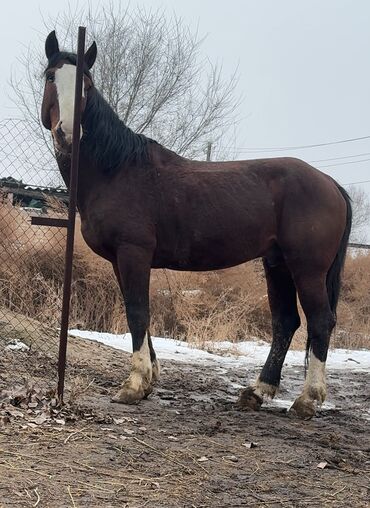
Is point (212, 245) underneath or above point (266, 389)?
above

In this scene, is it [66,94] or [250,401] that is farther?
[250,401]

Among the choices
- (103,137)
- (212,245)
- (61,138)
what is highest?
(103,137)

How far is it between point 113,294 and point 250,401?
689cm

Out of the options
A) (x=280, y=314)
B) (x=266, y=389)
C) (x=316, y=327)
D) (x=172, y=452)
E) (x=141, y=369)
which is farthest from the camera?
(x=280, y=314)

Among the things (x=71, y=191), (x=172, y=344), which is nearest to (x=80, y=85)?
(x=71, y=191)

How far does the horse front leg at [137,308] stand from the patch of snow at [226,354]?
323cm

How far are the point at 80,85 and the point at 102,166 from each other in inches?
30.4

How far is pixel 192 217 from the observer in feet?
17.9

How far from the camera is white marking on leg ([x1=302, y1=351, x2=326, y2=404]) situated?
17.4ft

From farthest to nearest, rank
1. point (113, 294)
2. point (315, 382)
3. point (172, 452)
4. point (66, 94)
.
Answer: point (113, 294) < point (315, 382) < point (66, 94) < point (172, 452)

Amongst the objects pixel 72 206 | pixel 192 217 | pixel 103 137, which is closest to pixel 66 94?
pixel 103 137

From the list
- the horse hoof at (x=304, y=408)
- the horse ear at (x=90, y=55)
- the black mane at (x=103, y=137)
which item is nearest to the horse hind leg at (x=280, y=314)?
the horse hoof at (x=304, y=408)

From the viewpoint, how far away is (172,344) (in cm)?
1000

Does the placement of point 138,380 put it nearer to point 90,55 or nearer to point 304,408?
point 304,408
